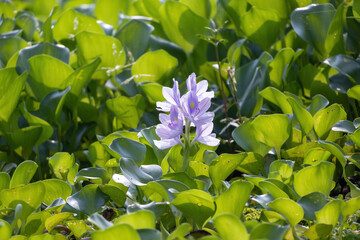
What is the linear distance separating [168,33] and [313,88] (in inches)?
29.1

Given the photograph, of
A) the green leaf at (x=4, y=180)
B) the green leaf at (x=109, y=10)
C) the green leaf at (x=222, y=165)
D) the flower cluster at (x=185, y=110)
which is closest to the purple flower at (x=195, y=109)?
the flower cluster at (x=185, y=110)

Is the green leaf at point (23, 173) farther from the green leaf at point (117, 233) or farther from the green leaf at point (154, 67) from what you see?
the green leaf at point (154, 67)

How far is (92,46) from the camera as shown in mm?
2580

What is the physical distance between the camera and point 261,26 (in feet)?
8.35

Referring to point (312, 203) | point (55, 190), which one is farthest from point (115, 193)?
point (312, 203)

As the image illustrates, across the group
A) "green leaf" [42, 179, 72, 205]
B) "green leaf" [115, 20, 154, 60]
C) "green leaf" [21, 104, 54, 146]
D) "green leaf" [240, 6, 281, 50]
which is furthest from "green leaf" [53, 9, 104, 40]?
"green leaf" [42, 179, 72, 205]

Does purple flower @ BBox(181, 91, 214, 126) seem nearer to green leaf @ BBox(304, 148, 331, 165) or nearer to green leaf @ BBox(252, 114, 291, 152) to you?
green leaf @ BBox(252, 114, 291, 152)

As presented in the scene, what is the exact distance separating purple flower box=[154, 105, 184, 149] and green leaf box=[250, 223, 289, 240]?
374mm

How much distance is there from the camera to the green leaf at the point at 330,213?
58.6 inches

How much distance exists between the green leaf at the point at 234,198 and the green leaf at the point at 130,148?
1.26 feet

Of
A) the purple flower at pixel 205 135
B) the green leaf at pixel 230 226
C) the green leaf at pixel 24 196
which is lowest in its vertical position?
the green leaf at pixel 24 196

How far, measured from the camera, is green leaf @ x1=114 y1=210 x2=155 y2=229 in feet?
4.61

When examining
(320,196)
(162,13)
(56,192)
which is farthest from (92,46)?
(320,196)

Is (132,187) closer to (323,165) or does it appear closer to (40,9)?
(323,165)
